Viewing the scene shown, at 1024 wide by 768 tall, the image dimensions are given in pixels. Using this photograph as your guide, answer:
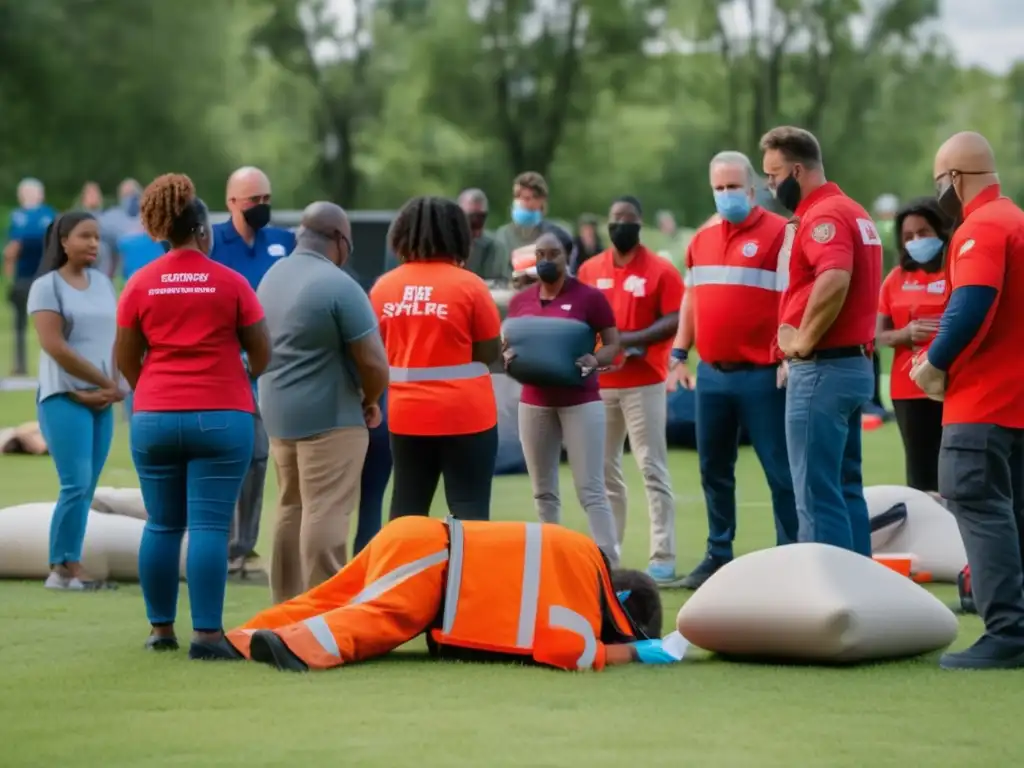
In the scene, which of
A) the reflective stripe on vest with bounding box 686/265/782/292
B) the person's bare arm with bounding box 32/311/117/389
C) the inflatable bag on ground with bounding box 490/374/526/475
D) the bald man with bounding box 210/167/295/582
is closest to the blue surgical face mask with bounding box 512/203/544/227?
the inflatable bag on ground with bounding box 490/374/526/475

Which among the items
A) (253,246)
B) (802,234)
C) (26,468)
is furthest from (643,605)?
(26,468)

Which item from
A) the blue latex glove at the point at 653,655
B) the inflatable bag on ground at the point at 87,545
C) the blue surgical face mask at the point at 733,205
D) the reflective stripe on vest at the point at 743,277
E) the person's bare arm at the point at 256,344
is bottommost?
the inflatable bag on ground at the point at 87,545

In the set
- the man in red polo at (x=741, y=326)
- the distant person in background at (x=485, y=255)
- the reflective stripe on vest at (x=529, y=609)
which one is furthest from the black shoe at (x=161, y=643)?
the distant person in background at (x=485, y=255)

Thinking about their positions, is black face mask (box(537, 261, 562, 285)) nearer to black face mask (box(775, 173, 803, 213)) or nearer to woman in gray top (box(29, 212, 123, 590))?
black face mask (box(775, 173, 803, 213))

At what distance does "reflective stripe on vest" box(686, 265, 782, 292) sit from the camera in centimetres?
930

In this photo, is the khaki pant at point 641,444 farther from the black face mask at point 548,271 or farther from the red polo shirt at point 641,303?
the black face mask at point 548,271

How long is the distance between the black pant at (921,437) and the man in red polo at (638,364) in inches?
52.9

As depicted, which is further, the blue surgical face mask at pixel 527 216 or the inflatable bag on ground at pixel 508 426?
the inflatable bag on ground at pixel 508 426

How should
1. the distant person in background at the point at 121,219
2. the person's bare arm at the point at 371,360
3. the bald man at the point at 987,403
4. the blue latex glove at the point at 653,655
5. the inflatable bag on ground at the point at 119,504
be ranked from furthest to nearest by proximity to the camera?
the distant person in background at the point at 121,219
the inflatable bag on ground at the point at 119,504
the person's bare arm at the point at 371,360
the blue latex glove at the point at 653,655
the bald man at the point at 987,403

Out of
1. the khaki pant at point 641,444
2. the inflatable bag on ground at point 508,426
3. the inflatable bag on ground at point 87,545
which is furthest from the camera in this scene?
the inflatable bag on ground at point 508,426

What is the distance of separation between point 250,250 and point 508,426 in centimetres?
481

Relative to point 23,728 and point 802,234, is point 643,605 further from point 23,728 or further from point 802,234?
point 23,728

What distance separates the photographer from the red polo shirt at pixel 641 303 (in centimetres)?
1035

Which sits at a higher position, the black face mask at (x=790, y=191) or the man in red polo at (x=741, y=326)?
the black face mask at (x=790, y=191)
